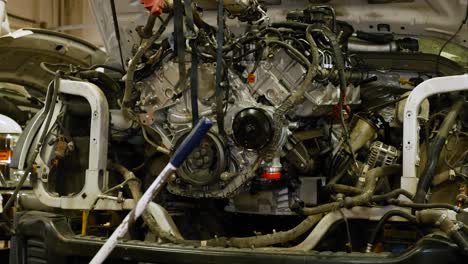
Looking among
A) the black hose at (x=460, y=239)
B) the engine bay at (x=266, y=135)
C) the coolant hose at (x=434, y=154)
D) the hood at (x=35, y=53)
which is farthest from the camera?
the hood at (x=35, y=53)

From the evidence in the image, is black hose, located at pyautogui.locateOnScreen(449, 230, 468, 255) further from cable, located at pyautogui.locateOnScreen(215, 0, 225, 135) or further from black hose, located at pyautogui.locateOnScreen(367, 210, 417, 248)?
cable, located at pyautogui.locateOnScreen(215, 0, 225, 135)

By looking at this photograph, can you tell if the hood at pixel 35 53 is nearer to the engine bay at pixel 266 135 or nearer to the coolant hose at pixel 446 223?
the engine bay at pixel 266 135

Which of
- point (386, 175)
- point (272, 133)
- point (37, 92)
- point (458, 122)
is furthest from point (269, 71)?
point (37, 92)

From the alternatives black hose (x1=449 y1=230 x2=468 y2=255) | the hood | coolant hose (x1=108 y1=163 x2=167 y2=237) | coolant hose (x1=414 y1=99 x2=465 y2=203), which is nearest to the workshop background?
the hood

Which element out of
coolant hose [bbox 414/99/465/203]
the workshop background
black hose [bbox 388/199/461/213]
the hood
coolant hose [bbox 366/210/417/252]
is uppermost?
the workshop background

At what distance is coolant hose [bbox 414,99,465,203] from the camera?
2562mm

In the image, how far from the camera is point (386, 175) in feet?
9.50

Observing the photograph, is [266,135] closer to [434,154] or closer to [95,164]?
[434,154]

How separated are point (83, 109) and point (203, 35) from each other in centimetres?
83

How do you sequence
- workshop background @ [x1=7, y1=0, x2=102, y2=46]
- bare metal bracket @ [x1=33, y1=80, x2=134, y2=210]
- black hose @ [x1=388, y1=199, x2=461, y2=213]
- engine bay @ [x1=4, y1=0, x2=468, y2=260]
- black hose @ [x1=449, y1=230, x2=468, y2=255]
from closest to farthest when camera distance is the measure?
1. black hose @ [x1=449, y1=230, x2=468, y2=255]
2. black hose @ [x1=388, y1=199, x2=461, y2=213]
3. engine bay @ [x1=4, y1=0, x2=468, y2=260]
4. bare metal bracket @ [x1=33, y1=80, x2=134, y2=210]
5. workshop background @ [x1=7, y1=0, x2=102, y2=46]

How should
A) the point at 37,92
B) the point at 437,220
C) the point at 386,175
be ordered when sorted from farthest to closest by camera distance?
1. the point at 37,92
2. the point at 386,175
3. the point at 437,220

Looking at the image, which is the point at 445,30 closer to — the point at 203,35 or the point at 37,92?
the point at 203,35

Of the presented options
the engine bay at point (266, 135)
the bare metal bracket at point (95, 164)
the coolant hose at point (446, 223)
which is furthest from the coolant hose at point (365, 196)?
the bare metal bracket at point (95, 164)

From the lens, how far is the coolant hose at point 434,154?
2562mm
